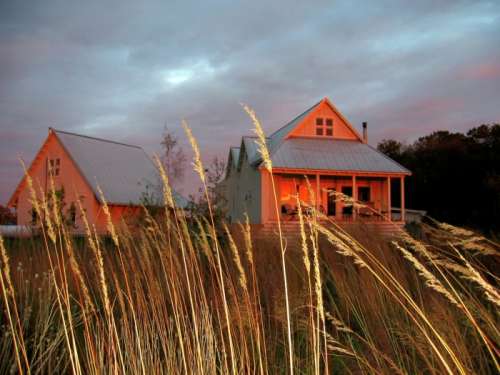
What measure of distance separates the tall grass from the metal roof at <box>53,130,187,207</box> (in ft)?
58.5

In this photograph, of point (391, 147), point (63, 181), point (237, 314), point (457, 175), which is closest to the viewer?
point (237, 314)

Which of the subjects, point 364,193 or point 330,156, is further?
point 364,193

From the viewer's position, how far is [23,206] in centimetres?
2742

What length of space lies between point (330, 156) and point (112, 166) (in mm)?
12669

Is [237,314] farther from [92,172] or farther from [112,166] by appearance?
[112,166]

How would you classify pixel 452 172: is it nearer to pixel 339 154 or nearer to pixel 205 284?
pixel 339 154

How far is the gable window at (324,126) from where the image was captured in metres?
22.6

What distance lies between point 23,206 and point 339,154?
18.3m

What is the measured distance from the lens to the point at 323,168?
66.3ft

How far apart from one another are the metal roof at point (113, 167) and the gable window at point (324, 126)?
316 inches

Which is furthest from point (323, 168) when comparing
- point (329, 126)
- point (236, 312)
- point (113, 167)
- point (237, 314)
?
point (237, 314)

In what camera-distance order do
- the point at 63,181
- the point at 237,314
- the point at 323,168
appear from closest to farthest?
the point at 237,314, the point at 323,168, the point at 63,181

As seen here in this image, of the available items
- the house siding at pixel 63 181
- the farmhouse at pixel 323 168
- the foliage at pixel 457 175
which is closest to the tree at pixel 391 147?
the foliage at pixel 457 175

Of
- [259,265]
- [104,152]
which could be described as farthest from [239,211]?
[259,265]
